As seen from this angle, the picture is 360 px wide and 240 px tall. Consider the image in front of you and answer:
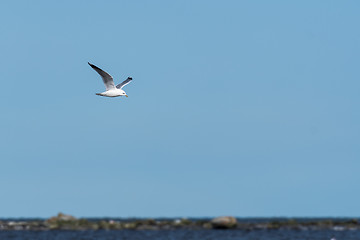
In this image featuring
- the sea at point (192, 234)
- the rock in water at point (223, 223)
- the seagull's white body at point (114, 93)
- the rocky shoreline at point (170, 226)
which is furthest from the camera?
the rocky shoreline at point (170, 226)

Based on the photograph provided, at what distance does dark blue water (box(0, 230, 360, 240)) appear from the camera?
61316 millimetres

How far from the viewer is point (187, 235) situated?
212 feet

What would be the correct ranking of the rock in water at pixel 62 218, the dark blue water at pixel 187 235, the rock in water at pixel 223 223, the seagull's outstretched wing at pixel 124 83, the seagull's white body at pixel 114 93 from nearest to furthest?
the seagull's white body at pixel 114 93, the seagull's outstretched wing at pixel 124 83, the dark blue water at pixel 187 235, the rock in water at pixel 223 223, the rock in water at pixel 62 218

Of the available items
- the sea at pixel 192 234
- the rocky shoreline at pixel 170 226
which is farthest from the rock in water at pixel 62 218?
the sea at pixel 192 234

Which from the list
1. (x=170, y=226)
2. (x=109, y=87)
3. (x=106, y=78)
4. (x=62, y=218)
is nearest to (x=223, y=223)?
(x=170, y=226)

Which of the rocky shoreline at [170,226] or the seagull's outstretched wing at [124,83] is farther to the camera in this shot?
the rocky shoreline at [170,226]

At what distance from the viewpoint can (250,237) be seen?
61.6 m

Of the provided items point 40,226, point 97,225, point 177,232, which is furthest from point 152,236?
point 40,226

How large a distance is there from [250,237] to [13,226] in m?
31.0

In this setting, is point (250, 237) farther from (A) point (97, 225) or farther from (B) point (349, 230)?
(A) point (97, 225)

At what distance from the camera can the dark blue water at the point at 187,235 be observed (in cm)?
6132

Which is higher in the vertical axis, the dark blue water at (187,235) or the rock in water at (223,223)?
the rock in water at (223,223)

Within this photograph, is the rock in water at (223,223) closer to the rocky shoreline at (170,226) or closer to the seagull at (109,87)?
the rocky shoreline at (170,226)

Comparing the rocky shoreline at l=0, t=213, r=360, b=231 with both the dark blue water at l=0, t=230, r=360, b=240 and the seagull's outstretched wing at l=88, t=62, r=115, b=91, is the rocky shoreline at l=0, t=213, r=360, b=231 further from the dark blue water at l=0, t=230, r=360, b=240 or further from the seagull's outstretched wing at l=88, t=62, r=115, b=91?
the seagull's outstretched wing at l=88, t=62, r=115, b=91
